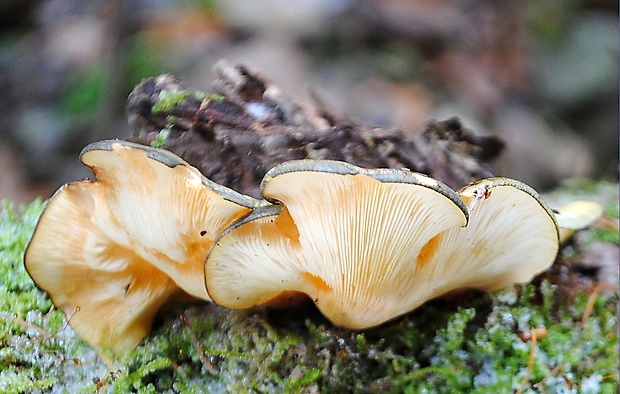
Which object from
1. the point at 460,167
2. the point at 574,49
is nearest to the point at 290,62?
the point at 574,49

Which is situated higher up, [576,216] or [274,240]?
[274,240]

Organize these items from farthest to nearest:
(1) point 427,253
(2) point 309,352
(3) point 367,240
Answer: (2) point 309,352
(1) point 427,253
(3) point 367,240

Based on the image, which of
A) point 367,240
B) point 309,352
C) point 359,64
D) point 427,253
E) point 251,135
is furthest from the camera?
point 359,64

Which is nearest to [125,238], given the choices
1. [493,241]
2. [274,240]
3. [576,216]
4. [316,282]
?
[274,240]

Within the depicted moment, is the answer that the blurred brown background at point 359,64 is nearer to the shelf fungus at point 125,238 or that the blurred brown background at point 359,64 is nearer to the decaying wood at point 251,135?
the decaying wood at point 251,135

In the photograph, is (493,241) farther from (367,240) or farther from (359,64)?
(359,64)

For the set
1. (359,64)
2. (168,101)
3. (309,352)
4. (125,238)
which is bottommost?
(359,64)

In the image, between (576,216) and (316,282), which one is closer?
(316,282)
